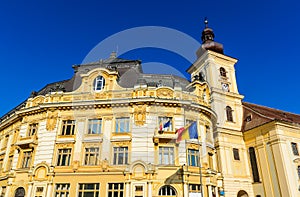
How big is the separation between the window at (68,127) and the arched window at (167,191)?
10.7m

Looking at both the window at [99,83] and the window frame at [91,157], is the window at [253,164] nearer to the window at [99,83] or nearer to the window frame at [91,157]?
the window frame at [91,157]

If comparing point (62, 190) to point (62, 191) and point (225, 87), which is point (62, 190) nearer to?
point (62, 191)

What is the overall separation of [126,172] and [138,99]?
7236 mm

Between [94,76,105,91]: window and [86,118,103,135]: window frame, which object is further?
[94,76,105,91]: window

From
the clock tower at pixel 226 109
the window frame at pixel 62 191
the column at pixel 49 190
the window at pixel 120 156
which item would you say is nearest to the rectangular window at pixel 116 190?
the window at pixel 120 156

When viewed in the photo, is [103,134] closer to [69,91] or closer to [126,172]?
[126,172]

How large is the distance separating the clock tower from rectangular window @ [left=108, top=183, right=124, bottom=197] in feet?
50.5

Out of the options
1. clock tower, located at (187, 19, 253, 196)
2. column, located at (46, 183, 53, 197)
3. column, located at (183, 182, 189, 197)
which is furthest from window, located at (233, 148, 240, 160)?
column, located at (46, 183, 53, 197)

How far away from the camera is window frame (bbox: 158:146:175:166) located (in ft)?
80.0

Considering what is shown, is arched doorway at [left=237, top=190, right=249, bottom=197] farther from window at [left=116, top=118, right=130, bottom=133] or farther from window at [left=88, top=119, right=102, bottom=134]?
window at [left=88, top=119, right=102, bottom=134]

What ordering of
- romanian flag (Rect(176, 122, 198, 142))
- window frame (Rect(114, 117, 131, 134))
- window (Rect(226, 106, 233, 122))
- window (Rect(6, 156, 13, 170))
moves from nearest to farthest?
romanian flag (Rect(176, 122, 198, 142)) < window frame (Rect(114, 117, 131, 134)) < window (Rect(6, 156, 13, 170)) < window (Rect(226, 106, 233, 122))

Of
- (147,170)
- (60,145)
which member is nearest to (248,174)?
(147,170)

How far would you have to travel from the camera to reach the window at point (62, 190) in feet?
78.6

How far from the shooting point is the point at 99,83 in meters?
28.5
